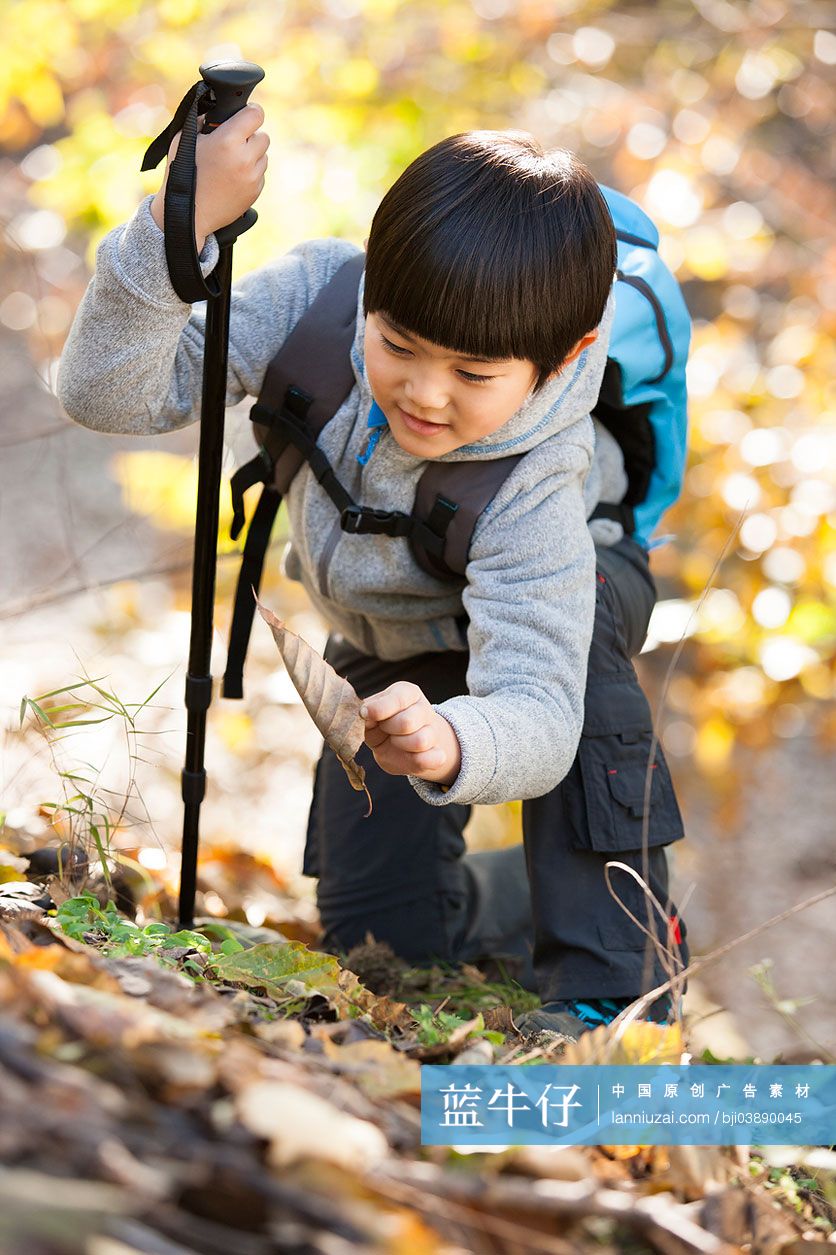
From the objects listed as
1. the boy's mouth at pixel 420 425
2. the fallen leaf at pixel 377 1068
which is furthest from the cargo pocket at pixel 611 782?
the fallen leaf at pixel 377 1068

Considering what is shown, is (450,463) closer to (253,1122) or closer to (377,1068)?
(377,1068)

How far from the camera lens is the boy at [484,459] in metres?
1.94

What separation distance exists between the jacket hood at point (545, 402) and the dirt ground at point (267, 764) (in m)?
1.98

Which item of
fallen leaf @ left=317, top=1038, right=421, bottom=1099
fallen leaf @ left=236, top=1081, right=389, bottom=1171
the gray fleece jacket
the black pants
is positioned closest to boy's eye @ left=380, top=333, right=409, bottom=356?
the gray fleece jacket

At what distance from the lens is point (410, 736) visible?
1.82 metres

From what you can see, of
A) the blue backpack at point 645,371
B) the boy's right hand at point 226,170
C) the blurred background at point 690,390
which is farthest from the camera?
the blurred background at point 690,390

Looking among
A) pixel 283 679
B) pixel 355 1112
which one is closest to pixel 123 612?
A: pixel 283 679

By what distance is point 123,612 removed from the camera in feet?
16.4

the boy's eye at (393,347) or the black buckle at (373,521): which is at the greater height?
the boy's eye at (393,347)

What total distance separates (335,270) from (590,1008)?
1.58m

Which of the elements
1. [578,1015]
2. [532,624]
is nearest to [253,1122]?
[532,624]

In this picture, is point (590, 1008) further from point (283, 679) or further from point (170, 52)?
point (170, 52)

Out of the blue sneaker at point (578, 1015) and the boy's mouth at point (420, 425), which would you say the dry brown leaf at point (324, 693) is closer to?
the boy's mouth at point (420, 425)

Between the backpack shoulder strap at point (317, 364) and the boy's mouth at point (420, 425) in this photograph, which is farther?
the backpack shoulder strap at point (317, 364)
